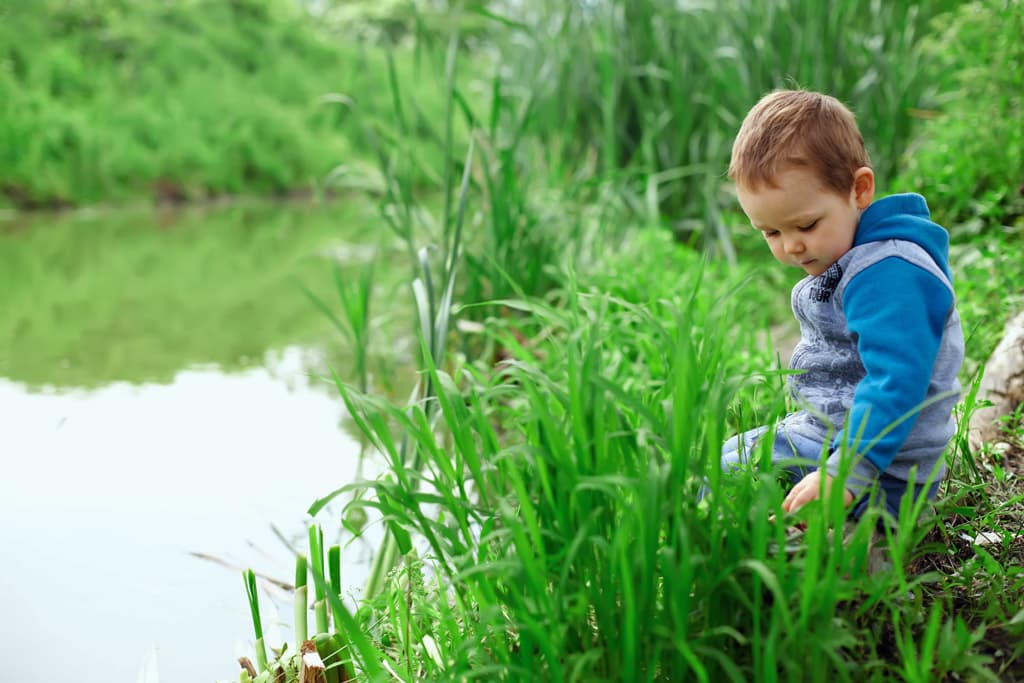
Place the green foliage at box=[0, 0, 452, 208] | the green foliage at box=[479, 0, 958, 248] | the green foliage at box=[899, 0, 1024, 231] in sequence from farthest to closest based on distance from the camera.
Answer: the green foliage at box=[0, 0, 452, 208] < the green foliage at box=[479, 0, 958, 248] < the green foliage at box=[899, 0, 1024, 231]

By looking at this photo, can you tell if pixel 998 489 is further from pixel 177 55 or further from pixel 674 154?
pixel 177 55

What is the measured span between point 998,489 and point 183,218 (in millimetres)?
8096

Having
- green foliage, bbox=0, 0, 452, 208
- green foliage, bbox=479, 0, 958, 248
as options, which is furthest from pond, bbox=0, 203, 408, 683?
green foliage, bbox=0, 0, 452, 208

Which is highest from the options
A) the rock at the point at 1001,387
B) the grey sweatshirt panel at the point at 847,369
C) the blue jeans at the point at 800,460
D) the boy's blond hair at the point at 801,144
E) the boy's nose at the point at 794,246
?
the boy's blond hair at the point at 801,144

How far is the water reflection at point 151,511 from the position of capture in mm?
1715

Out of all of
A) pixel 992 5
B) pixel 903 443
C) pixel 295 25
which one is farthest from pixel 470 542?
pixel 295 25

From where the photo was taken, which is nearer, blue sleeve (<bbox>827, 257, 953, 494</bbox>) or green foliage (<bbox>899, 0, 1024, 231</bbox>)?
blue sleeve (<bbox>827, 257, 953, 494</bbox>)

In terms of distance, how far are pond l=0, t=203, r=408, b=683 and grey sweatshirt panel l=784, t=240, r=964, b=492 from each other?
0.67 m

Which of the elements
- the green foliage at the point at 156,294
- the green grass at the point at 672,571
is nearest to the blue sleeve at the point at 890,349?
the green grass at the point at 672,571

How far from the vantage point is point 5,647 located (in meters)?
1.69

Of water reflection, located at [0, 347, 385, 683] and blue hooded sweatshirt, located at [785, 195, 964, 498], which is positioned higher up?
blue hooded sweatshirt, located at [785, 195, 964, 498]

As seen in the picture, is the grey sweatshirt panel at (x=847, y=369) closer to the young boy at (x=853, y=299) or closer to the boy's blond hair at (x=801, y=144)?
the young boy at (x=853, y=299)

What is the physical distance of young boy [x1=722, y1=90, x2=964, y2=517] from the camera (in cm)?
116

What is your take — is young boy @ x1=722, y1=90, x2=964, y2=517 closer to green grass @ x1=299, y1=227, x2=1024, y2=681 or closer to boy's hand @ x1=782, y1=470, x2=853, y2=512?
boy's hand @ x1=782, y1=470, x2=853, y2=512
